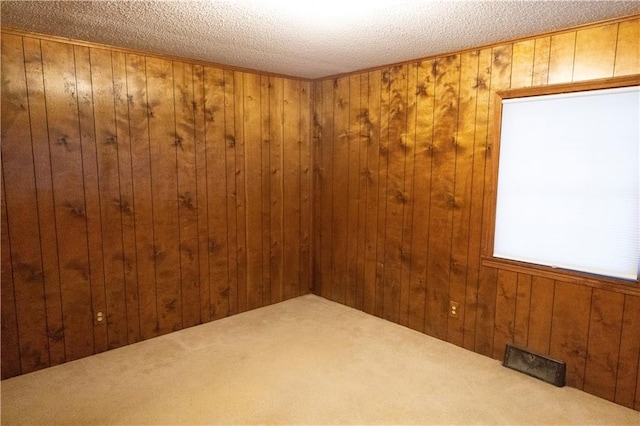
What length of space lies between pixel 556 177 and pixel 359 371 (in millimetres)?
1903

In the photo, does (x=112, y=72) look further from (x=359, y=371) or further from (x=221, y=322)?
(x=359, y=371)

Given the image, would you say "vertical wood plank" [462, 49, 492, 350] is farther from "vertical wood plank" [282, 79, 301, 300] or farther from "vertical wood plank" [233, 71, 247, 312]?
"vertical wood plank" [233, 71, 247, 312]

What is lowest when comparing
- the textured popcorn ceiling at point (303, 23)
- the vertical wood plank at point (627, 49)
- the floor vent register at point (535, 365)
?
the floor vent register at point (535, 365)

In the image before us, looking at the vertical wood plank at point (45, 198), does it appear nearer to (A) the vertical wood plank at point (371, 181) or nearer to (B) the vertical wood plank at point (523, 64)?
(A) the vertical wood plank at point (371, 181)

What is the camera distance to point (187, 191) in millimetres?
3523

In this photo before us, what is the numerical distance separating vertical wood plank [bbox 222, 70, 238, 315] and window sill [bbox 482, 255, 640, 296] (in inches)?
88.3

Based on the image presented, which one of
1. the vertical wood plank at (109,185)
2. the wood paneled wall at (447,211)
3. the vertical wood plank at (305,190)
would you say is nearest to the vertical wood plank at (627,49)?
the wood paneled wall at (447,211)

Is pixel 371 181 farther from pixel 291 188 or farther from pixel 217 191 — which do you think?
pixel 217 191

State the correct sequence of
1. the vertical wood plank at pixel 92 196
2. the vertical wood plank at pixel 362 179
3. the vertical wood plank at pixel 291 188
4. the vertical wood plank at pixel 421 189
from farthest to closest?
the vertical wood plank at pixel 291 188 < the vertical wood plank at pixel 362 179 < the vertical wood plank at pixel 421 189 < the vertical wood plank at pixel 92 196

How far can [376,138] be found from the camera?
3.76 meters

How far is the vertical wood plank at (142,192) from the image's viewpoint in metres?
3.16

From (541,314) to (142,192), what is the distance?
3157 millimetres

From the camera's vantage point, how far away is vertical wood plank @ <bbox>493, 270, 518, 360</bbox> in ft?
9.73

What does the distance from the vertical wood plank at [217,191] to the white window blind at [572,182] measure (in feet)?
7.71
